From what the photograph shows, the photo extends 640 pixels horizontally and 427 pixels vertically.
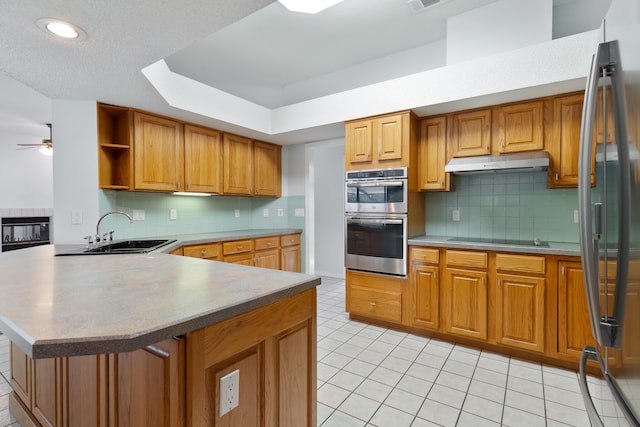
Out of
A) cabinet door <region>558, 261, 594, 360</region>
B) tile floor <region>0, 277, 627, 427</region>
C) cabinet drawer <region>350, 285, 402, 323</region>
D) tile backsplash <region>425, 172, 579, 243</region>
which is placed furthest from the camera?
cabinet drawer <region>350, 285, 402, 323</region>

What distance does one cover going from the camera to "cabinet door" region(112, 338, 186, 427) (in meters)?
0.83

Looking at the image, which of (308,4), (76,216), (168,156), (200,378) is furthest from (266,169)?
(200,378)

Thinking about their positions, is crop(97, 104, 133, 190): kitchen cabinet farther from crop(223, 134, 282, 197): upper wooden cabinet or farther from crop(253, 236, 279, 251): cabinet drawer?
crop(253, 236, 279, 251): cabinet drawer

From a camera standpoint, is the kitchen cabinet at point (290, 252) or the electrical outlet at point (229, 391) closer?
the electrical outlet at point (229, 391)

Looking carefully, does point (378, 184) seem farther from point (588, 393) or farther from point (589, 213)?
point (588, 393)

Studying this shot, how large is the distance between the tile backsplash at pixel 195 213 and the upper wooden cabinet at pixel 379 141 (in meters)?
1.57

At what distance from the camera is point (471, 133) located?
2.85 metres

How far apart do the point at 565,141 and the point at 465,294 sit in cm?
147

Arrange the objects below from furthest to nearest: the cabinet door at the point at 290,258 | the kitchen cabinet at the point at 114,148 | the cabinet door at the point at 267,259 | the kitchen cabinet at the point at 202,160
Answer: the cabinet door at the point at 290,258 → the cabinet door at the point at 267,259 → the kitchen cabinet at the point at 202,160 → the kitchen cabinet at the point at 114,148

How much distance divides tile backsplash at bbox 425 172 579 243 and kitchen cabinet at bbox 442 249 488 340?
60 centimetres

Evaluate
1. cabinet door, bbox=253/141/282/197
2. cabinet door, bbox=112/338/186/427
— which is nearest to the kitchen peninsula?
cabinet door, bbox=112/338/186/427

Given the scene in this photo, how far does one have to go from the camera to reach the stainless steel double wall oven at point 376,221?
2930 millimetres

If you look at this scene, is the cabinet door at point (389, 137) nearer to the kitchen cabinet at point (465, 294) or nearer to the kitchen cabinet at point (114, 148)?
the kitchen cabinet at point (465, 294)

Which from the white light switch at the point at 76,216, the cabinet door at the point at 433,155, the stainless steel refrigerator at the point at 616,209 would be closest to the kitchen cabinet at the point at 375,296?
the cabinet door at the point at 433,155
